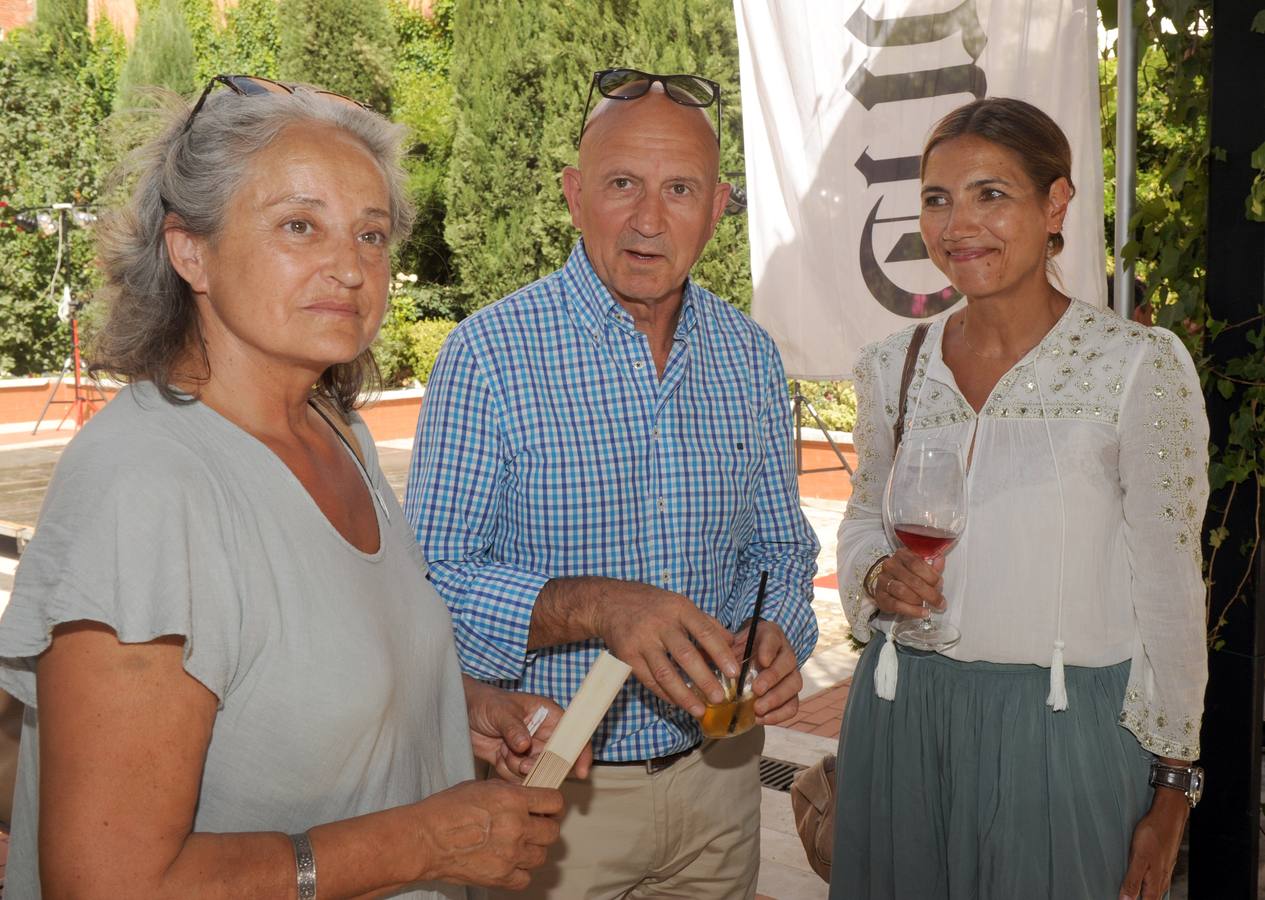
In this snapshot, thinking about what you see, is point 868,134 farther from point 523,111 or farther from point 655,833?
point 523,111

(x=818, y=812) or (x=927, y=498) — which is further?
(x=818, y=812)

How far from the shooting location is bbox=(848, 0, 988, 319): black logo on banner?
3.76 metres

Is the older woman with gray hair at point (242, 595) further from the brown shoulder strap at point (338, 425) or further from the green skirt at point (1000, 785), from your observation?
the green skirt at point (1000, 785)

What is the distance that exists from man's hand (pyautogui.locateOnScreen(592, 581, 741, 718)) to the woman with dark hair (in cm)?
56

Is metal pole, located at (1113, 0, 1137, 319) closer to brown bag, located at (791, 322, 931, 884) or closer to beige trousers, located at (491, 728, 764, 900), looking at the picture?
brown bag, located at (791, 322, 931, 884)

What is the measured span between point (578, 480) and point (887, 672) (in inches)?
29.3

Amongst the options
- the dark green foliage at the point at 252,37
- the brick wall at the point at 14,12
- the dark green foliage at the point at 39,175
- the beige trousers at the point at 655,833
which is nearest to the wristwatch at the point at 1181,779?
the beige trousers at the point at 655,833

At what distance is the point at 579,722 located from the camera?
1345 mm

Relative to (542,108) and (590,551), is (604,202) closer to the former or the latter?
(590,551)

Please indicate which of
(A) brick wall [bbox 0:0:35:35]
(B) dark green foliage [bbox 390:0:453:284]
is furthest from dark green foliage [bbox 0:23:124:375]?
(B) dark green foliage [bbox 390:0:453:284]

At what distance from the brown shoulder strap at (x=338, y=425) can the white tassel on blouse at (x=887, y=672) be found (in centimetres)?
109

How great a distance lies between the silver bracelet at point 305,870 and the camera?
119 cm

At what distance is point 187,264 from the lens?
1.38 metres

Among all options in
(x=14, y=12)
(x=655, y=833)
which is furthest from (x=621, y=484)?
(x=14, y=12)
